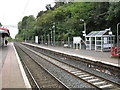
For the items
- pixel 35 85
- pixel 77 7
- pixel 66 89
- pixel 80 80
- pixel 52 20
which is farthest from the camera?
pixel 52 20

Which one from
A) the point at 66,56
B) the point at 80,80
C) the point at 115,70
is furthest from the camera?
the point at 66,56

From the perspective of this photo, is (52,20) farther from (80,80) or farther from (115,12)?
(80,80)

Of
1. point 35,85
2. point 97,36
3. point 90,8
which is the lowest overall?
point 35,85

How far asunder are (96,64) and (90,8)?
24718 mm

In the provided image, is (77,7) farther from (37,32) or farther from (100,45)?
(37,32)

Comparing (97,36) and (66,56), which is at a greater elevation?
(97,36)

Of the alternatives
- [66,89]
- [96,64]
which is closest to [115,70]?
[96,64]

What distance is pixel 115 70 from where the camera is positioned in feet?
36.2

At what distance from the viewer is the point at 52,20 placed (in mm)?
55281

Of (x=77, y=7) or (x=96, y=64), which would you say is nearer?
(x=96, y=64)

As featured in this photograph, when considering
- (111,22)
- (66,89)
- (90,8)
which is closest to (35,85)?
(66,89)

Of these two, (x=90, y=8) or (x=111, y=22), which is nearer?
(x=111, y=22)

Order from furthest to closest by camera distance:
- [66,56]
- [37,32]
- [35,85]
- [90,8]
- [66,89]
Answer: [37,32] < [90,8] < [66,56] < [35,85] < [66,89]

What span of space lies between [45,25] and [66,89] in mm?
51791
